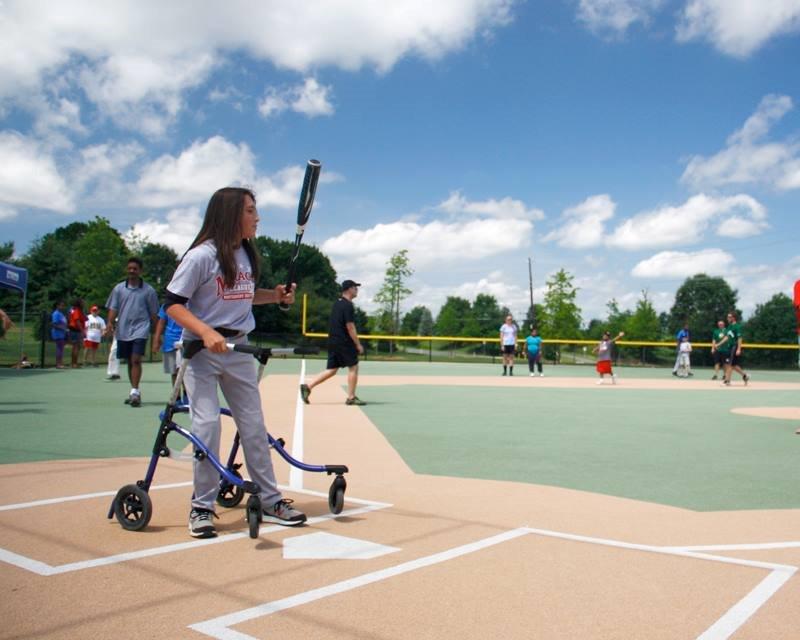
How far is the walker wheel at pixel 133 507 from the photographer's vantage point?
4070 mm

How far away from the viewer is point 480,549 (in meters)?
3.94

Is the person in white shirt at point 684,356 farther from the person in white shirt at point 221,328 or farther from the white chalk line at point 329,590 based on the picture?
→ the person in white shirt at point 221,328

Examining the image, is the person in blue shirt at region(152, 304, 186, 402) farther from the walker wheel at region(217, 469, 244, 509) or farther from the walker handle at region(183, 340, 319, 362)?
the walker handle at region(183, 340, 319, 362)

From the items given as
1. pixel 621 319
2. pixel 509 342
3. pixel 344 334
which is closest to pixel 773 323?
pixel 621 319

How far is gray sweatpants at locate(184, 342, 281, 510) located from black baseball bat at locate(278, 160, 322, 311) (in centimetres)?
53

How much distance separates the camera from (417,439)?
332 inches

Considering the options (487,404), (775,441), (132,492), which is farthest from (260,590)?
(487,404)

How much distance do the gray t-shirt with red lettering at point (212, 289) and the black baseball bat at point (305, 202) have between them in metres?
0.26

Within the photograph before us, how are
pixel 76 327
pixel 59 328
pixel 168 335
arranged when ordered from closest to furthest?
pixel 168 335 < pixel 59 328 < pixel 76 327

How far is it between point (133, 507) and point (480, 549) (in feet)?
6.91

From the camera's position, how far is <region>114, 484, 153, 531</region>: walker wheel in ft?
13.4

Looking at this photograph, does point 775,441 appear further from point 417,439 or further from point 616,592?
point 616,592

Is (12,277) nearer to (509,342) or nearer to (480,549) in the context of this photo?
(509,342)

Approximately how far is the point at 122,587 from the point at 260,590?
637mm
